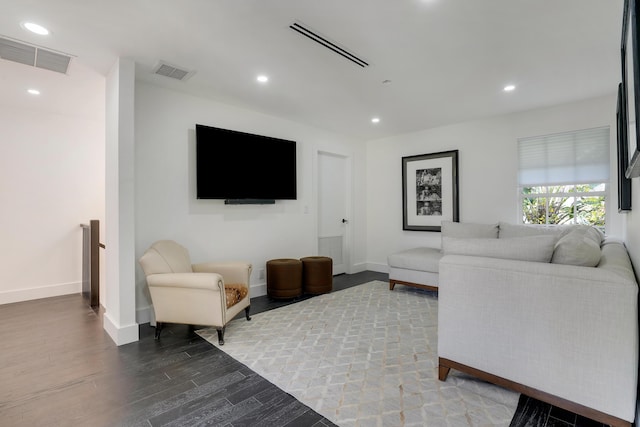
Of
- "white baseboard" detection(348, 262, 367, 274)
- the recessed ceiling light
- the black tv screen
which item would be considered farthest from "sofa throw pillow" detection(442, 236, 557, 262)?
"white baseboard" detection(348, 262, 367, 274)

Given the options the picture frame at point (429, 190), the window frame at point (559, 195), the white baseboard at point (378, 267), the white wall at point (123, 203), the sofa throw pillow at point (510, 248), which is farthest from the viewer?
the white baseboard at point (378, 267)

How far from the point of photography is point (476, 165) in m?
4.75

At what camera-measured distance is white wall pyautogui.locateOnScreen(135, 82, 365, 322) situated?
3.31m

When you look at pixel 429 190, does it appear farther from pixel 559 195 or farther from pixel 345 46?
pixel 345 46

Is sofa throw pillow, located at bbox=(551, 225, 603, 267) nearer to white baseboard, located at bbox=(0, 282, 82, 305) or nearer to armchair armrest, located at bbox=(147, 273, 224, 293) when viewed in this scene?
armchair armrest, located at bbox=(147, 273, 224, 293)

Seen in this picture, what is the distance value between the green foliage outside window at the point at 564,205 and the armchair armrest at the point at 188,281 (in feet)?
14.2

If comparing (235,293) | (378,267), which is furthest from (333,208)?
(235,293)

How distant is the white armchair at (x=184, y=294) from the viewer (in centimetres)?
268

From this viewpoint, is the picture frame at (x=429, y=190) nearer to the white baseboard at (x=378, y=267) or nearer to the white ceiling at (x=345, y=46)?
the white baseboard at (x=378, y=267)

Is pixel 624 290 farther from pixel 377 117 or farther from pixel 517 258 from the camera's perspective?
pixel 377 117

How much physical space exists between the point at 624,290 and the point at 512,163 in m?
3.42

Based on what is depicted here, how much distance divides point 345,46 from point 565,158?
138 inches

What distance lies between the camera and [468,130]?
4824mm

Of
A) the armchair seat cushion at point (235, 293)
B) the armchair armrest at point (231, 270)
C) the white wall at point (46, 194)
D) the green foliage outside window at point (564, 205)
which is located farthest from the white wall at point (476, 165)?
the white wall at point (46, 194)
